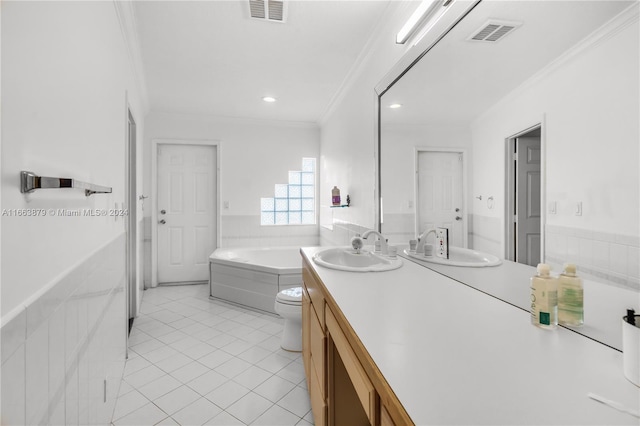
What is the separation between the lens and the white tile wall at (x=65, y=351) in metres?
0.69

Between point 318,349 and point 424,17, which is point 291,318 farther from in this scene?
point 424,17

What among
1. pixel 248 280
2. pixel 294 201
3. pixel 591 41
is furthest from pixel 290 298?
pixel 294 201

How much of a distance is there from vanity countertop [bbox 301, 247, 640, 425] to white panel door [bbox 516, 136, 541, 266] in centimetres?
19

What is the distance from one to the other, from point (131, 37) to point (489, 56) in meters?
2.41

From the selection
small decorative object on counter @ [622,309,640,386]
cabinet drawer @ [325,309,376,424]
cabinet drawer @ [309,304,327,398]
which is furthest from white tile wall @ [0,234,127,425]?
small decorative object on counter @ [622,309,640,386]

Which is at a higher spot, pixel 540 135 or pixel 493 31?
pixel 493 31

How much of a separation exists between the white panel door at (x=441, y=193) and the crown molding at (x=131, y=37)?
1.98 metres

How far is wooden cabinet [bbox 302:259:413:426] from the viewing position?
0.68 meters

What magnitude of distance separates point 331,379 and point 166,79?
3.25m

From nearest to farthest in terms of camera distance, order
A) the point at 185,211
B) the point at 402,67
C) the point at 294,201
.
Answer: the point at 402,67
the point at 185,211
the point at 294,201

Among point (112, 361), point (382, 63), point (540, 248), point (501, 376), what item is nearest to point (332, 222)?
point (382, 63)

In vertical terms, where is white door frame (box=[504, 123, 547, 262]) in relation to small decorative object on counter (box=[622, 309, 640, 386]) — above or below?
above

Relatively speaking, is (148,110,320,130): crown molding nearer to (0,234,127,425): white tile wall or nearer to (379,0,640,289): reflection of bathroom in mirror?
(0,234,127,425): white tile wall

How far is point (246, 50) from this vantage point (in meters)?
2.68
